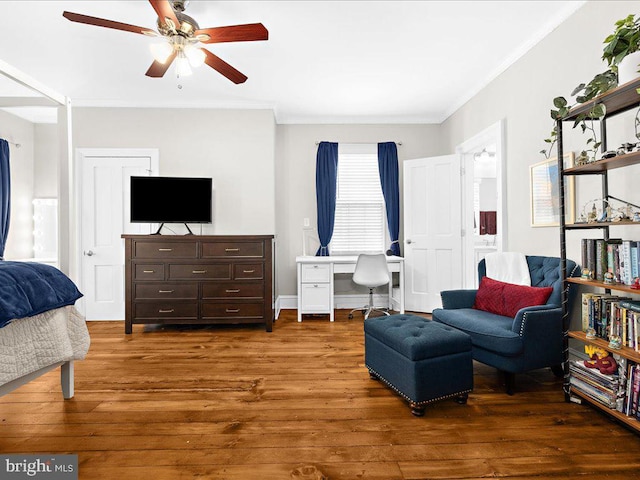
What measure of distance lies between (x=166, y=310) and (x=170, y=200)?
129 cm

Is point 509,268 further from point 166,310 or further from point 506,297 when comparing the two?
point 166,310

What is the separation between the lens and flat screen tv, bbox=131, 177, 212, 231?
13.3ft

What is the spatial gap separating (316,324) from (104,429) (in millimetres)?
2566

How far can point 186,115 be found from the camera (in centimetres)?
442

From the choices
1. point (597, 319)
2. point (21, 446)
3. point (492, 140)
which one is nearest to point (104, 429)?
point (21, 446)

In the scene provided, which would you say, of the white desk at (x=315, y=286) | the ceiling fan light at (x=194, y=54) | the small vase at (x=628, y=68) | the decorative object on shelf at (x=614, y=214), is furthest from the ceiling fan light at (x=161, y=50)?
the decorative object on shelf at (x=614, y=214)

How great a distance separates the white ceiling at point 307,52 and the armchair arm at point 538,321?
2.21 meters

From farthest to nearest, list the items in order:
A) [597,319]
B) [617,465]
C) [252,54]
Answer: [252,54]
[597,319]
[617,465]

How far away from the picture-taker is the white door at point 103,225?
4.32m

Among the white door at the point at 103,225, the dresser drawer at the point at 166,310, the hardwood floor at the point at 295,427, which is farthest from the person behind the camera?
the white door at the point at 103,225

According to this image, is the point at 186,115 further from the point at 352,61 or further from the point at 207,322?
the point at 207,322

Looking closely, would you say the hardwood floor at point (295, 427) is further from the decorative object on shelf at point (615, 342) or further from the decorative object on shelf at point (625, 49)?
the decorative object on shelf at point (625, 49)

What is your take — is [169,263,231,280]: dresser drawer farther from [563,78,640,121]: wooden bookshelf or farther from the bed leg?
[563,78,640,121]: wooden bookshelf

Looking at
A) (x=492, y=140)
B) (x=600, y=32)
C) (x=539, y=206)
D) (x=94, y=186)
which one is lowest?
(x=539, y=206)
